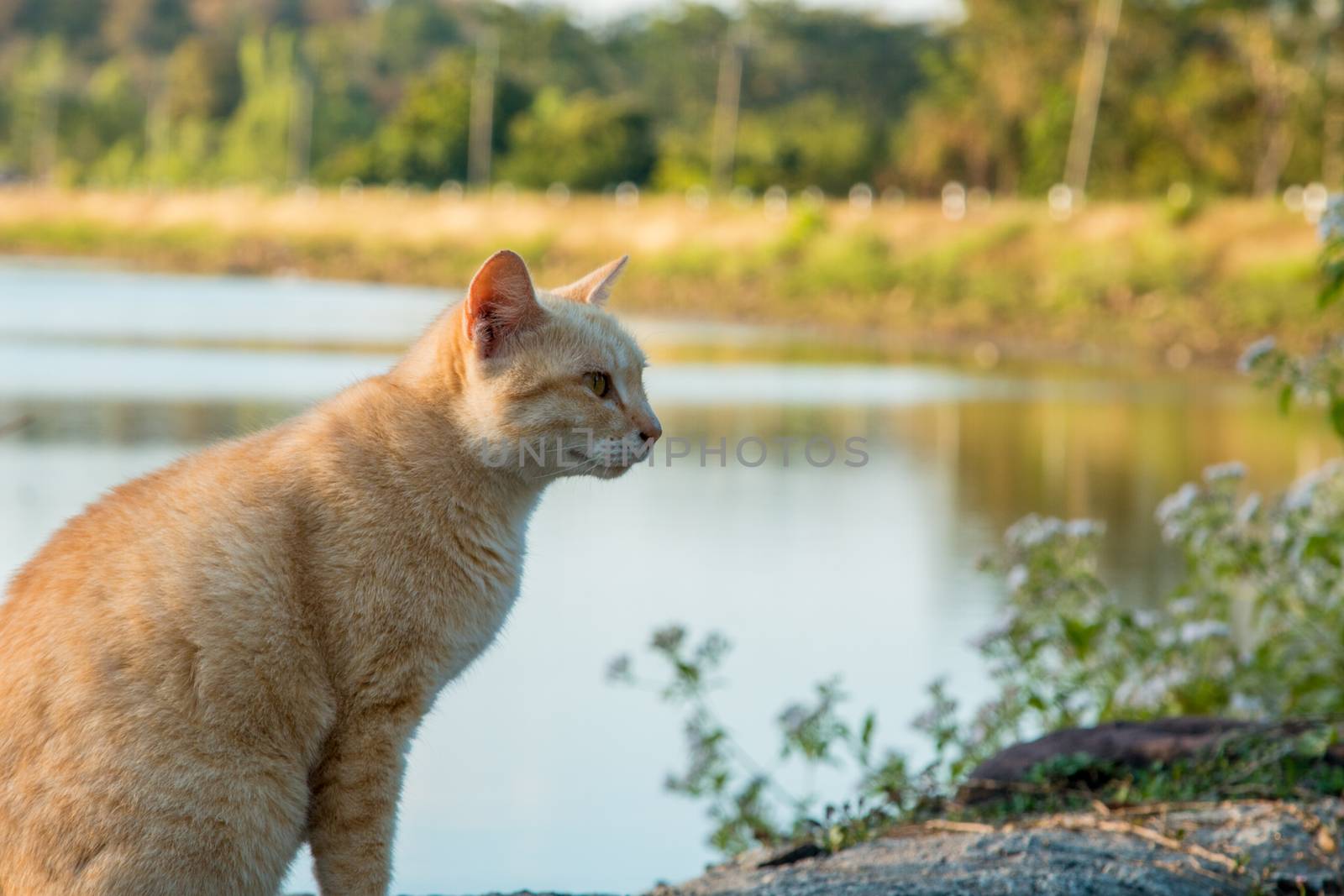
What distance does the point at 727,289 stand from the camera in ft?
95.0

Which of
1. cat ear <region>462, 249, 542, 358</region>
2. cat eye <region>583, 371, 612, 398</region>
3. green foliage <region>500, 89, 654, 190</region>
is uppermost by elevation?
green foliage <region>500, 89, 654, 190</region>

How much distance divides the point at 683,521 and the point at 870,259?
19.7 m

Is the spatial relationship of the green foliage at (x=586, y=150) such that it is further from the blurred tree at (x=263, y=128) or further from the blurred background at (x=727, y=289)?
the blurred tree at (x=263, y=128)

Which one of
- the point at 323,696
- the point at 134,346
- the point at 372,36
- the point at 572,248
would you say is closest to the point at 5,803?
the point at 323,696

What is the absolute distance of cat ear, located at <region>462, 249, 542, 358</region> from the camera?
290cm

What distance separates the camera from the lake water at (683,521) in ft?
17.4

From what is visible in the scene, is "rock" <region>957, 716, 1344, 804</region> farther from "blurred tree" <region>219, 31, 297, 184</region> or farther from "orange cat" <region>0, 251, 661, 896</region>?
"blurred tree" <region>219, 31, 297, 184</region>

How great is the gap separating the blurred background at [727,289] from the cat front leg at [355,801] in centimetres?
94

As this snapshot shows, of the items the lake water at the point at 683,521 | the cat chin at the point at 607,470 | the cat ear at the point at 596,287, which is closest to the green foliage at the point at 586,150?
the lake water at the point at 683,521

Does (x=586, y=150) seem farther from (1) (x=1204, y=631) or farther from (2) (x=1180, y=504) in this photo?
(1) (x=1204, y=631)

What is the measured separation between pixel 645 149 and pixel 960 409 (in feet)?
93.3

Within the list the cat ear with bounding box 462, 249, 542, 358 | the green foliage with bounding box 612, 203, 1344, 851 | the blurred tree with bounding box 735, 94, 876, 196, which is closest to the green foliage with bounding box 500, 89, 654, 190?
the blurred tree with bounding box 735, 94, 876, 196

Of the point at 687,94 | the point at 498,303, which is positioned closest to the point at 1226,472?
the point at 498,303

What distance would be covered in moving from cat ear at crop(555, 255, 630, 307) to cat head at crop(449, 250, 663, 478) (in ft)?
0.55
